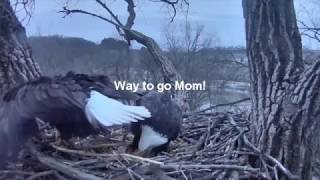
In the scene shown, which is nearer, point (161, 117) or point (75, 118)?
point (75, 118)

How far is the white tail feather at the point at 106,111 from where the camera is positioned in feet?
8.23

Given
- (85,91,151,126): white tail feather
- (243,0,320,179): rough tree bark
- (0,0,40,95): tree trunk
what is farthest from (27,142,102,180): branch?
(243,0,320,179): rough tree bark

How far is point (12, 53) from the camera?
329cm

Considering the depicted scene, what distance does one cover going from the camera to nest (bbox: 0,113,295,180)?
242 cm

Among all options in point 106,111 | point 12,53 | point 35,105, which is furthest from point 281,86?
point 12,53

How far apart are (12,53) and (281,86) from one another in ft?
5.66

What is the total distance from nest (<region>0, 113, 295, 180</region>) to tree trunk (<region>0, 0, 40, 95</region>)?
23.8 inches

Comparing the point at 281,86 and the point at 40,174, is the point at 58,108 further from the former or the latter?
the point at 281,86

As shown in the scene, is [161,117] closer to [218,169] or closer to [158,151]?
[158,151]

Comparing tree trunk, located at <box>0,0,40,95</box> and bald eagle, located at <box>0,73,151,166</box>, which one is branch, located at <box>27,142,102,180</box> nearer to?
bald eagle, located at <box>0,73,151,166</box>

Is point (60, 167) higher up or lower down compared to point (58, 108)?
lower down

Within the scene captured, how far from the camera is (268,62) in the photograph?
2797mm

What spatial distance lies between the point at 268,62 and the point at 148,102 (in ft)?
2.45

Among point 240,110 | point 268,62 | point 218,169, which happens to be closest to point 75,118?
point 218,169
